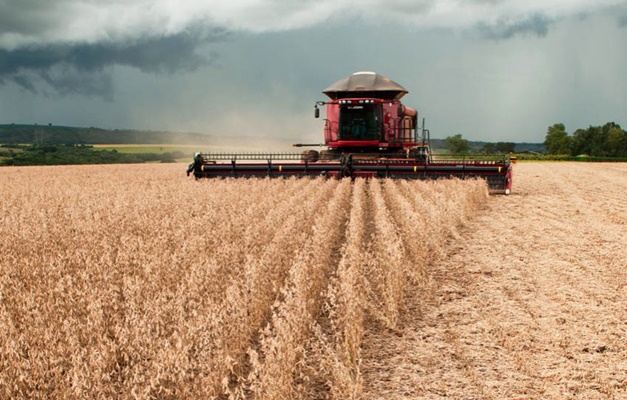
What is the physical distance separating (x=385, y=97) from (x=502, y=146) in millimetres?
98333

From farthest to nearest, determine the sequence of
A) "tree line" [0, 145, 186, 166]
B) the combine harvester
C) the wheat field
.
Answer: "tree line" [0, 145, 186, 166]
the combine harvester
the wheat field

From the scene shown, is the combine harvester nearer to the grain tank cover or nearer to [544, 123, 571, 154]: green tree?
the grain tank cover

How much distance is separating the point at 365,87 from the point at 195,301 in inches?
657

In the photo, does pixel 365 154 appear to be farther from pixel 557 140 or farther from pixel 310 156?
pixel 557 140

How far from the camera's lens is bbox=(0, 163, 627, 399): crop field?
13.5 feet

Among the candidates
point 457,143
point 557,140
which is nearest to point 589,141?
point 557,140

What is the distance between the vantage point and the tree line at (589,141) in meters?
113

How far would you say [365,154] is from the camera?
68.2 ft

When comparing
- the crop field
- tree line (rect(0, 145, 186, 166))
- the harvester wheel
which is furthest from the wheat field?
tree line (rect(0, 145, 186, 166))

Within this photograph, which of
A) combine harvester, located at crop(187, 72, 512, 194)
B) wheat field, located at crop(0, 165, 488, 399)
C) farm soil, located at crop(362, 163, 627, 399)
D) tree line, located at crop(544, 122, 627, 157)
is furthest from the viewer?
tree line, located at crop(544, 122, 627, 157)

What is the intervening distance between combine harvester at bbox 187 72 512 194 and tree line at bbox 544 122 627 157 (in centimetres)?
9996

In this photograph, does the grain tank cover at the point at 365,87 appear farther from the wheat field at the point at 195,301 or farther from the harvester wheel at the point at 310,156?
the wheat field at the point at 195,301

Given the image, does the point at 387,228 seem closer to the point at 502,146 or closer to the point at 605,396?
the point at 605,396

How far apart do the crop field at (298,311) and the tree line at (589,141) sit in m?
111
